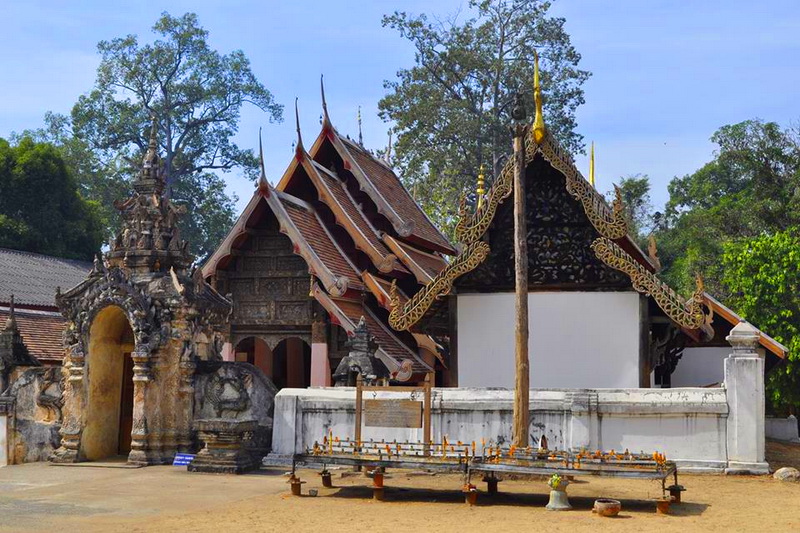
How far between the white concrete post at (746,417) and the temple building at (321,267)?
6.26 metres

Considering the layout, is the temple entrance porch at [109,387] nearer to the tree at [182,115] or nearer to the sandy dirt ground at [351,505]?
the sandy dirt ground at [351,505]

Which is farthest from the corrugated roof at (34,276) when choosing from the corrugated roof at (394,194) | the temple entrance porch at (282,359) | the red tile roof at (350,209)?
the red tile roof at (350,209)

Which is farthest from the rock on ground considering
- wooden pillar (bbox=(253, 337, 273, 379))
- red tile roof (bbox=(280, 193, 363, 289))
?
wooden pillar (bbox=(253, 337, 273, 379))

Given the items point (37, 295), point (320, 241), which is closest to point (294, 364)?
point (320, 241)

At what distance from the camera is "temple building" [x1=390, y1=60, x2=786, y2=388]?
580 inches

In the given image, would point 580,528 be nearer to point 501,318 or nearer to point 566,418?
point 566,418

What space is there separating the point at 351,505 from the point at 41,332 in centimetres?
1768

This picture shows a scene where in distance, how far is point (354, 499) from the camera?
11062 millimetres

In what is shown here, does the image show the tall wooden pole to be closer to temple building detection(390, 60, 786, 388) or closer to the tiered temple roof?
the tiered temple roof

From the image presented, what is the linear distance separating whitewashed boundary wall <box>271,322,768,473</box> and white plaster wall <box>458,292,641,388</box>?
175 cm

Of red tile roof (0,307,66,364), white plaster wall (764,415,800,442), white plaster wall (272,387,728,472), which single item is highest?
red tile roof (0,307,66,364)

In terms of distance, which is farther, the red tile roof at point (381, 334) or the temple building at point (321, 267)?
the temple building at point (321, 267)

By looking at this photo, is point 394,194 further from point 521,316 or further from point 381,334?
point 521,316

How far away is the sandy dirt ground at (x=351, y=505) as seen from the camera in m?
9.20
